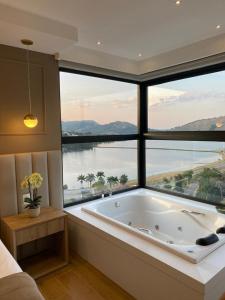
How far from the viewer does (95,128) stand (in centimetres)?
325

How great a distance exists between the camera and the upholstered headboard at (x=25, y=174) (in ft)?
7.66

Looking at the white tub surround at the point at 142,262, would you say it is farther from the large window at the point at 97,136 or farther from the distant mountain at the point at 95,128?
the distant mountain at the point at 95,128

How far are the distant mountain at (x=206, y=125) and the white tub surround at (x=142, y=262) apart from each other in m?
1.04

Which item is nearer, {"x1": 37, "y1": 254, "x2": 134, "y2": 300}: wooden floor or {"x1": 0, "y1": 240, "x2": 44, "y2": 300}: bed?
{"x1": 0, "y1": 240, "x2": 44, "y2": 300}: bed

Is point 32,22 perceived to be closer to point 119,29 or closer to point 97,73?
point 119,29

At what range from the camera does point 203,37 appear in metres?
2.48

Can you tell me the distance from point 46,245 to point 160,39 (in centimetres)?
284

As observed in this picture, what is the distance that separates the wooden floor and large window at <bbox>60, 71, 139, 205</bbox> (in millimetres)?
901

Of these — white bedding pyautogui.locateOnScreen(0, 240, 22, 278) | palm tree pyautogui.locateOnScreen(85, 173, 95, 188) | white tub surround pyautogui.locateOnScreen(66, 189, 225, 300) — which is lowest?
white tub surround pyautogui.locateOnScreen(66, 189, 225, 300)

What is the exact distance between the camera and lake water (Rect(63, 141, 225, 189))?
3.00 metres

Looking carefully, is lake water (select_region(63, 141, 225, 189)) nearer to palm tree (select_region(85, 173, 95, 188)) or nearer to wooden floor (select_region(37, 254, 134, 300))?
palm tree (select_region(85, 173, 95, 188))

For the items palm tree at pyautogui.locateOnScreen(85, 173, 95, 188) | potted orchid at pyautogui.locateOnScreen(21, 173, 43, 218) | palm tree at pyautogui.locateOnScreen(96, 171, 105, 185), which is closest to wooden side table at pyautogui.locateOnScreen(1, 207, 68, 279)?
potted orchid at pyautogui.locateOnScreen(21, 173, 43, 218)

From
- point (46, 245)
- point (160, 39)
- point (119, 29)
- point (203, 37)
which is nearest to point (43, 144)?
point (46, 245)

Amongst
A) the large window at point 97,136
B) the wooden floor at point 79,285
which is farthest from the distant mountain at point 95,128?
the wooden floor at point 79,285
